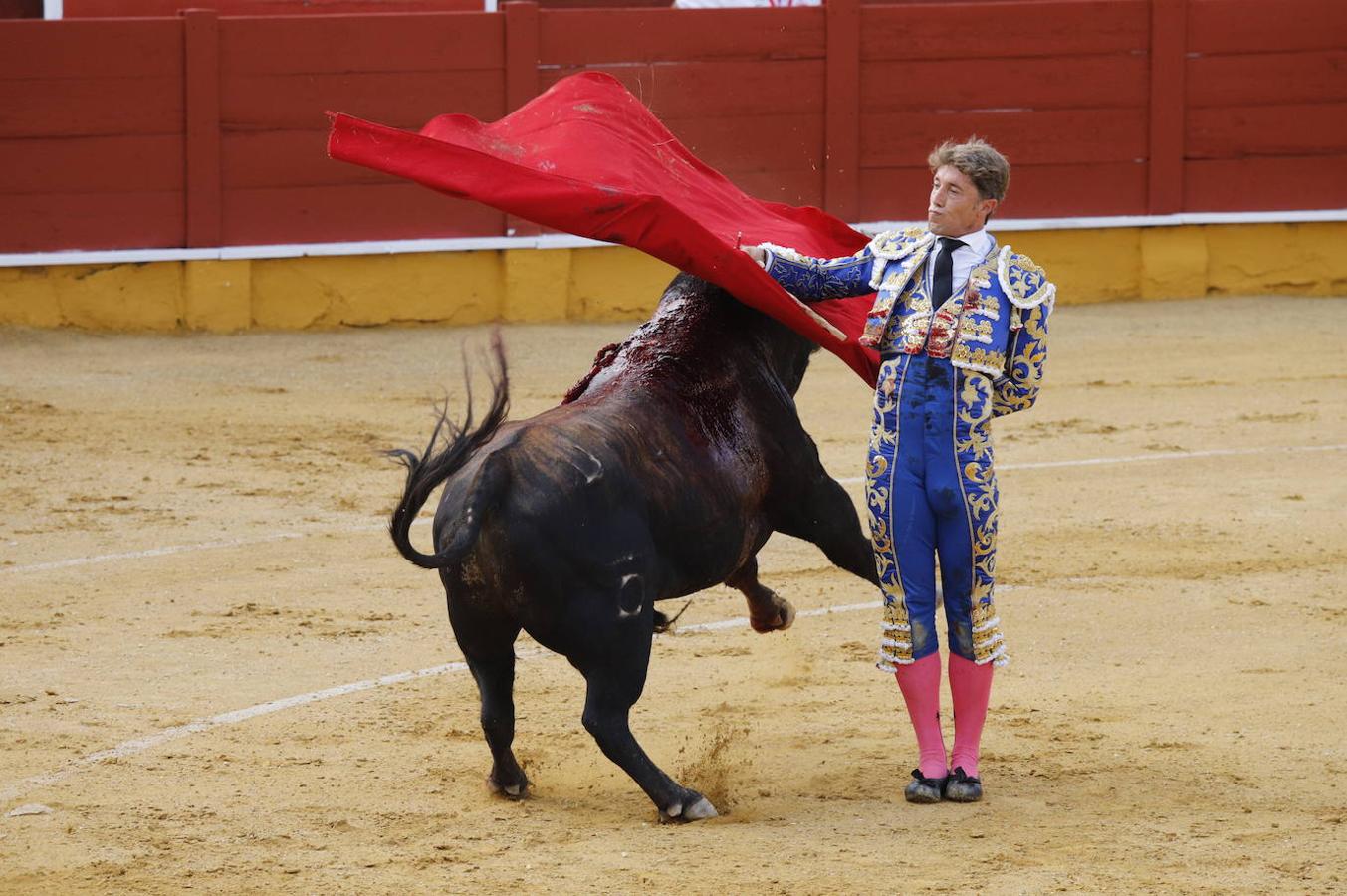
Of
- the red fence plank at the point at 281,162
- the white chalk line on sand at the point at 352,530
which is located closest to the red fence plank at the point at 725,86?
the red fence plank at the point at 281,162

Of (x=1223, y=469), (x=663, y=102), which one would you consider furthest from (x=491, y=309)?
(x=1223, y=469)

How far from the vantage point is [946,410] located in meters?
3.41

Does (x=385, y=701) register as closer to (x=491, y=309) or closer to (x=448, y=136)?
(x=448, y=136)

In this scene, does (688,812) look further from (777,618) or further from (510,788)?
(777,618)

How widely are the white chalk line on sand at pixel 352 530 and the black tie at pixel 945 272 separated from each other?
2.89 m

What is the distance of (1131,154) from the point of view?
10289 millimetres

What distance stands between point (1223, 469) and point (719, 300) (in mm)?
3433

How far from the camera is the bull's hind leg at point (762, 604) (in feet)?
13.0

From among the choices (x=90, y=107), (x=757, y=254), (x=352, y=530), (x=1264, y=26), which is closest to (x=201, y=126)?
(x=90, y=107)

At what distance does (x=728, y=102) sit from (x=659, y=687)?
5.91m

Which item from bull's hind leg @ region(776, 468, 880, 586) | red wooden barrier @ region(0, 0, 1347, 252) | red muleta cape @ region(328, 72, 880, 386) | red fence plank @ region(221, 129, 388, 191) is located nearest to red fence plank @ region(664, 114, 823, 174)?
red wooden barrier @ region(0, 0, 1347, 252)

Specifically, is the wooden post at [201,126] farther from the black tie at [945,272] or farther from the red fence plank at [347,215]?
the black tie at [945,272]

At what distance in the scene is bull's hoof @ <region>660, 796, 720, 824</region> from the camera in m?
3.39

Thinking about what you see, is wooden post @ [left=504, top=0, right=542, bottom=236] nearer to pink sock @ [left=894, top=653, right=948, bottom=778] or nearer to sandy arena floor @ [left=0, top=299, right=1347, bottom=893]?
sandy arena floor @ [left=0, top=299, right=1347, bottom=893]
